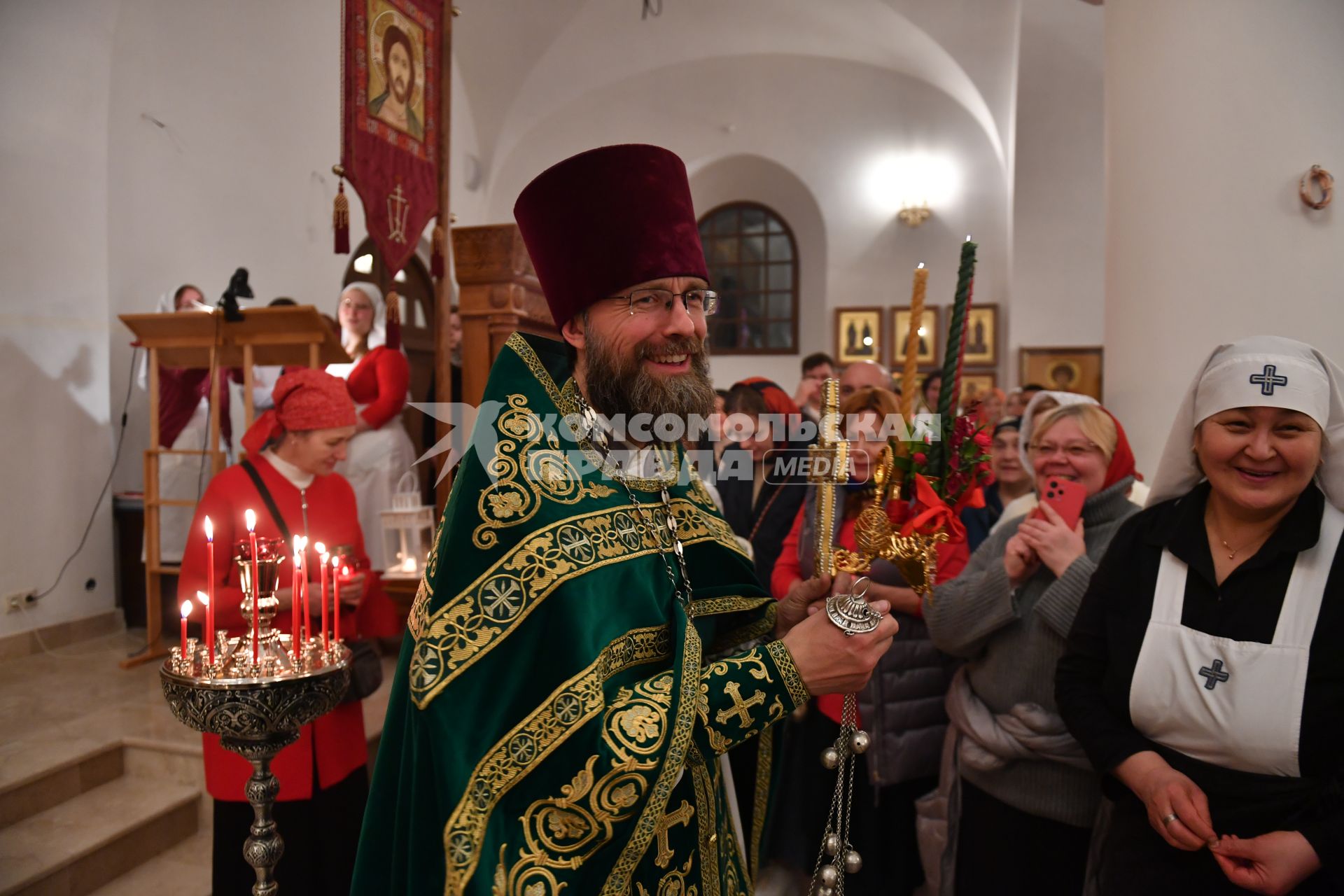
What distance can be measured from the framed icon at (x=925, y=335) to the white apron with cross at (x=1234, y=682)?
9282 mm

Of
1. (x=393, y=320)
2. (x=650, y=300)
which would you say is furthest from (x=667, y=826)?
(x=393, y=320)

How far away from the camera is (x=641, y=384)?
1.50 meters

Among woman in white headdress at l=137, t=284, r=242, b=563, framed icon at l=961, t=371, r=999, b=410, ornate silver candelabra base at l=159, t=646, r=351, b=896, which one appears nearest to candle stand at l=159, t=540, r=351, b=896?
ornate silver candelabra base at l=159, t=646, r=351, b=896

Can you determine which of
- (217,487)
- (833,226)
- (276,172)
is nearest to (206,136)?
(276,172)

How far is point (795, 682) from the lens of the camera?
1.30 meters

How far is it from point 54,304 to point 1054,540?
17.9 ft

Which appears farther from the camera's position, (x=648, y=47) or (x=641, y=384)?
(x=648, y=47)

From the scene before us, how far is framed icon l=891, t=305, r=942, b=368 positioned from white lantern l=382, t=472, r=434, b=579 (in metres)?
7.67

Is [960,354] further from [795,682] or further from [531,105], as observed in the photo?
[531,105]

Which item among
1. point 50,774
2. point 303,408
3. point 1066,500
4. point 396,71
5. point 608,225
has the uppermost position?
point 396,71

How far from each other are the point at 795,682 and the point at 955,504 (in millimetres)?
426

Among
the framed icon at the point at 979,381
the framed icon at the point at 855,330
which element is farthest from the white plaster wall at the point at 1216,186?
the framed icon at the point at 855,330

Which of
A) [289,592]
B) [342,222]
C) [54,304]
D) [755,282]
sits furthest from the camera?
[755,282]

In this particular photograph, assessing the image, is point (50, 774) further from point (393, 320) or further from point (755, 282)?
point (755, 282)
